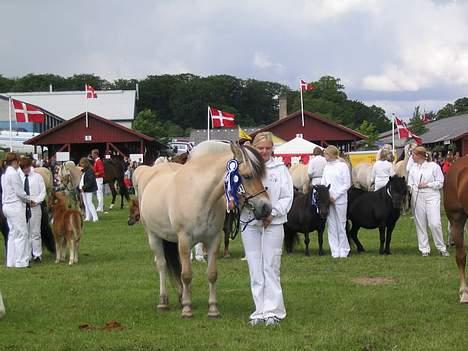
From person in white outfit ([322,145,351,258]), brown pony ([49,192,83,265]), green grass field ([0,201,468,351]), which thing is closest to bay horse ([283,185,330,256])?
person in white outfit ([322,145,351,258])

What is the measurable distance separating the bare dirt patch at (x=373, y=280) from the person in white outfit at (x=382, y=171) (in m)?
8.93

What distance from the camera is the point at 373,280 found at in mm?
11219


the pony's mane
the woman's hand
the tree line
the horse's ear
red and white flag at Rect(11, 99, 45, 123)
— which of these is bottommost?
the woman's hand

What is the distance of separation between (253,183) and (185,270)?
1684 mm

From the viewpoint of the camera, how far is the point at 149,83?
142 metres

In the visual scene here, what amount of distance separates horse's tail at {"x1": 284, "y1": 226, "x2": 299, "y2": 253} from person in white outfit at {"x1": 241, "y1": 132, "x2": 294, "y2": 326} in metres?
6.55

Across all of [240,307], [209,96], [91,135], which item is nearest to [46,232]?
[240,307]

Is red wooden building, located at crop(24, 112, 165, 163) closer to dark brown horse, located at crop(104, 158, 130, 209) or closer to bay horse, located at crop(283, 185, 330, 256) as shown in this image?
dark brown horse, located at crop(104, 158, 130, 209)

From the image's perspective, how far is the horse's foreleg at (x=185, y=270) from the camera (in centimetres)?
859

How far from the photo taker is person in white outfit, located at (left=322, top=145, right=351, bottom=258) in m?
13.8

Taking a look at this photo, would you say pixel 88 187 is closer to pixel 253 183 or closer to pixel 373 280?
pixel 373 280

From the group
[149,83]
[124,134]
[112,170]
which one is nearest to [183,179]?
[112,170]

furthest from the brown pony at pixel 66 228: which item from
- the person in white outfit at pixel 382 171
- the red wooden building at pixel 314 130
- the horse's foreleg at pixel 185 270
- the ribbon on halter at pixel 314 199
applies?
the red wooden building at pixel 314 130

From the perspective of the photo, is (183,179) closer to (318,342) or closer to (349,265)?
(318,342)
